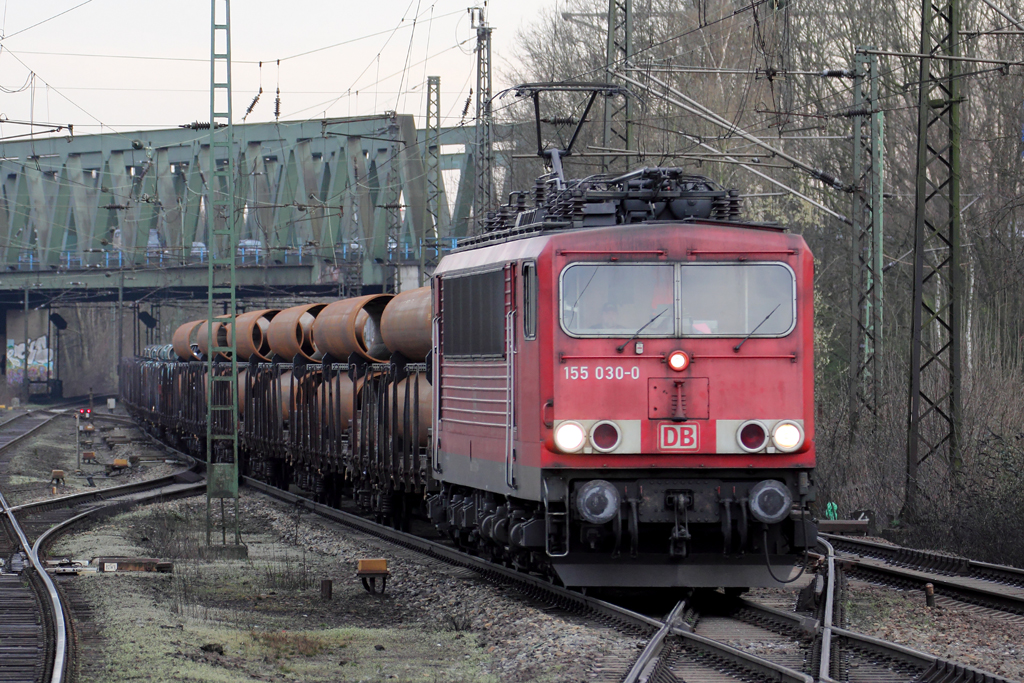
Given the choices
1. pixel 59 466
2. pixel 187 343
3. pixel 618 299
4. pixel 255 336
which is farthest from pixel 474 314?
pixel 187 343

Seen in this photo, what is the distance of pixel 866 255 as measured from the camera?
Result: 74.5 feet

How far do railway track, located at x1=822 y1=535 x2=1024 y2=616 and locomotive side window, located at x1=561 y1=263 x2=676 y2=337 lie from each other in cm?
378

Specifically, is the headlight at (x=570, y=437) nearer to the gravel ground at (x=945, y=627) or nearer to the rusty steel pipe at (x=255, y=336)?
the gravel ground at (x=945, y=627)

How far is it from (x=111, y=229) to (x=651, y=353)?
2112 inches

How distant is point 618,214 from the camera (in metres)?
11.5

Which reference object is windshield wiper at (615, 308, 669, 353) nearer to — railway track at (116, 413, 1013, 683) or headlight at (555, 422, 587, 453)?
headlight at (555, 422, 587, 453)

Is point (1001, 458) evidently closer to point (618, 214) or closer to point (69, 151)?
point (618, 214)

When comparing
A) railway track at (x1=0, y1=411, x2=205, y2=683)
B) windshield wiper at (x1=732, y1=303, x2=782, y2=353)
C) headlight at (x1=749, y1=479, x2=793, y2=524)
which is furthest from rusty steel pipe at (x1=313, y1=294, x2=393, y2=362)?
headlight at (x1=749, y1=479, x2=793, y2=524)

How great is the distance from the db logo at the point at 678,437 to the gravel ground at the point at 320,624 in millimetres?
1563

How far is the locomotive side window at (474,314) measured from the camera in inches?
460

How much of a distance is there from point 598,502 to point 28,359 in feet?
214

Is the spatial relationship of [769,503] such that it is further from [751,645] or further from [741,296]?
[741,296]

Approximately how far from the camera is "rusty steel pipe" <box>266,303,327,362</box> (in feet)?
78.5

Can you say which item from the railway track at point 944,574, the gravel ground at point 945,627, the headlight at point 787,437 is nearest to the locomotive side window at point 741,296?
the headlight at point 787,437
